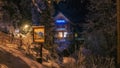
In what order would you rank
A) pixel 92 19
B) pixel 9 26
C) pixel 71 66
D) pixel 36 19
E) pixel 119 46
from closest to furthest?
pixel 119 46 → pixel 71 66 → pixel 92 19 → pixel 9 26 → pixel 36 19

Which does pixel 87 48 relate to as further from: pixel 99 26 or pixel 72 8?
pixel 72 8

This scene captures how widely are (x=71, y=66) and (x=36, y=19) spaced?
16.0 metres

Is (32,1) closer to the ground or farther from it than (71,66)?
farther from it

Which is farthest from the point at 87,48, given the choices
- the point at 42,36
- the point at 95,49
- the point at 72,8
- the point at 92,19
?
the point at 72,8

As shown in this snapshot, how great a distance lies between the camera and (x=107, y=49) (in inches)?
923

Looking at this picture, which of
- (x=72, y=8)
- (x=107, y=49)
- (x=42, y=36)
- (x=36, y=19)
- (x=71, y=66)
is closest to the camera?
(x=71, y=66)

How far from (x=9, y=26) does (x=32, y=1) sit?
4097 millimetres

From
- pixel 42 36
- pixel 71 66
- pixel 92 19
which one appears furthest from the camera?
pixel 92 19

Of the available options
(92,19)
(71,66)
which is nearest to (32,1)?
(92,19)

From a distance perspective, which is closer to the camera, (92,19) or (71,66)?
(71,66)

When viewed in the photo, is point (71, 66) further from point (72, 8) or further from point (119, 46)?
point (72, 8)

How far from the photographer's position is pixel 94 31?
980 inches

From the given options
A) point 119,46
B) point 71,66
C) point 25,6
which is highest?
point 25,6

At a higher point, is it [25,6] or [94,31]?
[25,6]
